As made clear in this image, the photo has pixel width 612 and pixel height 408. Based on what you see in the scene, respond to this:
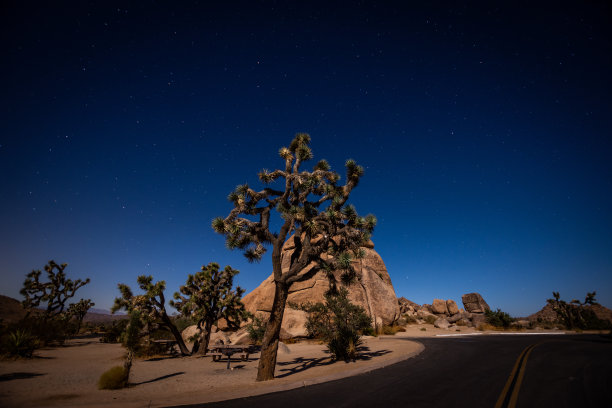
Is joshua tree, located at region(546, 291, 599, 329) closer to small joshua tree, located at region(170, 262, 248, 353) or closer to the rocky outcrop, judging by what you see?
the rocky outcrop

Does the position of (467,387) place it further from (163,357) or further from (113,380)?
(163,357)

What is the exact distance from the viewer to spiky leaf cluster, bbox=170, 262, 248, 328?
616 inches

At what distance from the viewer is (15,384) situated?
26.8 feet

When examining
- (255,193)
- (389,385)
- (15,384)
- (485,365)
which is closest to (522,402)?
(389,385)

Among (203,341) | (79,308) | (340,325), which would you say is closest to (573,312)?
(340,325)

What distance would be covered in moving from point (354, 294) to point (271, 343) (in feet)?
69.1

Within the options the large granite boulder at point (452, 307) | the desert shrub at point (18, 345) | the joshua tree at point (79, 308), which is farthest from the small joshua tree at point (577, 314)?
the joshua tree at point (79, 308)

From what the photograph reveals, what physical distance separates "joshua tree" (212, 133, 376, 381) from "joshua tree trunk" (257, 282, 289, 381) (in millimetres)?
41

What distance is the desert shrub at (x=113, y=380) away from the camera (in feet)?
25.4

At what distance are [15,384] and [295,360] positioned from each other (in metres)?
10.1

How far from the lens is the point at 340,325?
14758 millimetres

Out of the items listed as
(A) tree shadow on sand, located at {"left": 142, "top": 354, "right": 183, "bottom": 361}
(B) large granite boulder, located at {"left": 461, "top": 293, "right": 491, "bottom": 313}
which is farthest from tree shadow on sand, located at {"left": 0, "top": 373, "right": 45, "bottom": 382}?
(B) large granite boulder, located at {"left": 461, "top": 293, "right": 491, "bottom": 313}

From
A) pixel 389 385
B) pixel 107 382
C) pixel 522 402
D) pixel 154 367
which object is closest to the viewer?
pixel 522 402

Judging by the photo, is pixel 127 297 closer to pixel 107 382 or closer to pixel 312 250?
pixel 107 382
